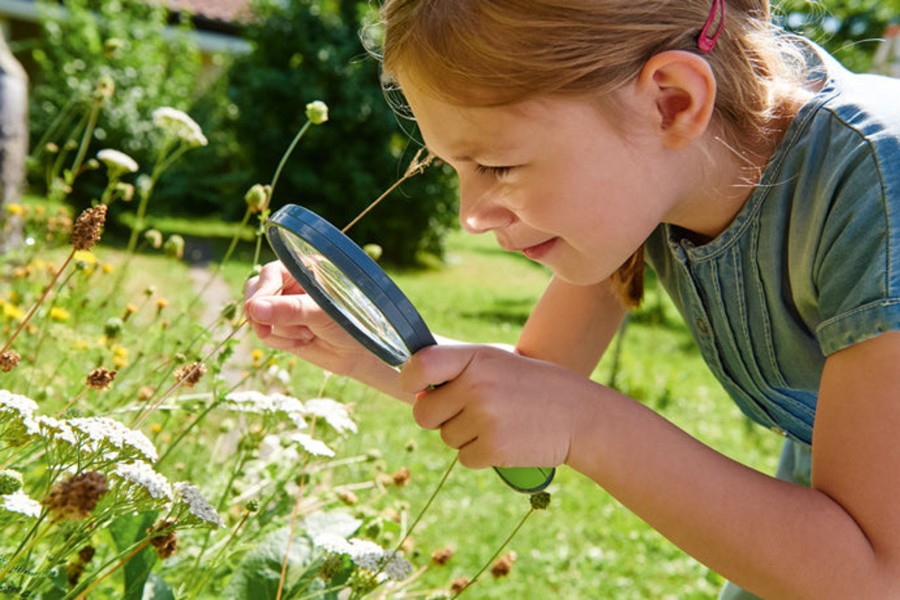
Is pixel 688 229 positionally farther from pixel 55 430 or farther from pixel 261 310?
pixel 55 430

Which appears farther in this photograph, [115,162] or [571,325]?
[115,162]

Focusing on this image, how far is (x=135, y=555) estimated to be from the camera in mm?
1514

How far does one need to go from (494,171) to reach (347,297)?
27 cm

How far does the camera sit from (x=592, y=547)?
3.47 m

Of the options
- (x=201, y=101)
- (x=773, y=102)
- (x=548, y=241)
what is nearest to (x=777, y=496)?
(x=548, y=241)

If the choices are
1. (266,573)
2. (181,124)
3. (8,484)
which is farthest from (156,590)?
(181,124)

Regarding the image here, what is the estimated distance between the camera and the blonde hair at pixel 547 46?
1.25 meters

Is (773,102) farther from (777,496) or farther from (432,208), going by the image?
(432,208)

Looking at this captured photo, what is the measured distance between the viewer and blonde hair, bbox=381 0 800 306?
125 centimetres

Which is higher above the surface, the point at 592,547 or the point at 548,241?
the point at 548,241

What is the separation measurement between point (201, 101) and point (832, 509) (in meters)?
11.6

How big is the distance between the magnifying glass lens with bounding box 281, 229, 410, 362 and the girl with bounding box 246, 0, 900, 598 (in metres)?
0.07

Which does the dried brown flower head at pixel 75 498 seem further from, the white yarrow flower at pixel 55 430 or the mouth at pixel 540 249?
the mouth at pixel 540 249

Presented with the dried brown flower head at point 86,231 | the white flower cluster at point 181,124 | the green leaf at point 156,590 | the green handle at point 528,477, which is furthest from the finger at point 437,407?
the white flower cluster at point 181,124
